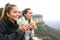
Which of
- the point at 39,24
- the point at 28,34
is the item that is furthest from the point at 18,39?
the point at 39,24

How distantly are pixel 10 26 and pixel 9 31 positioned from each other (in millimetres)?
44

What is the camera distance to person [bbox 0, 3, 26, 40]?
1842 mm

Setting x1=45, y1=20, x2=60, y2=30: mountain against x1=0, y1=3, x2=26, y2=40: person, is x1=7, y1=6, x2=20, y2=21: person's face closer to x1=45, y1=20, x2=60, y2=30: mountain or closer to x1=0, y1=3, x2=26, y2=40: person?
x1=0, y1=3, x2=26, y2=40: person

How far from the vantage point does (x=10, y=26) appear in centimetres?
192

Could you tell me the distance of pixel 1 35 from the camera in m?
1.83

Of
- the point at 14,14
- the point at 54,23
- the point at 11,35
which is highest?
the point at 14,14

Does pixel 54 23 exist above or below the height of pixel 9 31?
below

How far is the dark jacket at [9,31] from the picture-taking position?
1.83m

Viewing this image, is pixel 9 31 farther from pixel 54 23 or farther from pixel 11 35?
pixel 54 23

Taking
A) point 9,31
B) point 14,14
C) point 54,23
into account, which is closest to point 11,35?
point 9,31

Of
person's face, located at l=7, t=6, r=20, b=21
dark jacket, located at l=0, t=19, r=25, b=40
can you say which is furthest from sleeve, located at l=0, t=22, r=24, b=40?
person's face, located at l=7, t=6, r=20, b=21

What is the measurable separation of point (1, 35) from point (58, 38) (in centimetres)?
373

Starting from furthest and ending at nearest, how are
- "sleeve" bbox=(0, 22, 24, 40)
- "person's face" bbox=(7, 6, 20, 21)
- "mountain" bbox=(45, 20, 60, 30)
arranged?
"mountain" bbox=(45, 20, 60, 30)
"person's face" bbox=(7, 6, 20, 21)
"sleeve" bbox=(0, 22, 24, 40)

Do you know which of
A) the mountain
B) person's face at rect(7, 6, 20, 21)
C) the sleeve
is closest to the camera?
the sleeve
